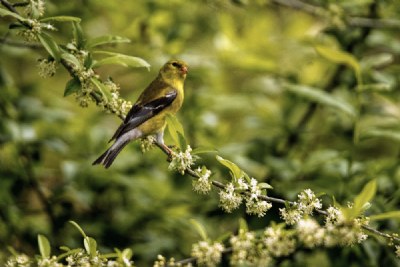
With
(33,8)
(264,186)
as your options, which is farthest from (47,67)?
(264,186)

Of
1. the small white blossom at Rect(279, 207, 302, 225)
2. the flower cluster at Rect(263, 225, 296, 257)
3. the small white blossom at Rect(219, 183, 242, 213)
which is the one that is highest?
the small white blossom at Rect(279, 207, 302, 225)

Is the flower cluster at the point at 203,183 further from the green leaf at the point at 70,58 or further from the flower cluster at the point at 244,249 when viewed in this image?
the green leaf at the point at 70,58

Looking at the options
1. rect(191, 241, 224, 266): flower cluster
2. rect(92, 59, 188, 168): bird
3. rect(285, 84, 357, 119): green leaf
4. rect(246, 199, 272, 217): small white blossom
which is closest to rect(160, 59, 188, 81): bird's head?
rect(92, 59, 188, 168): bird

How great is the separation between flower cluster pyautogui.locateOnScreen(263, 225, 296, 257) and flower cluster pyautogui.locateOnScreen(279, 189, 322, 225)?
0.79 feet

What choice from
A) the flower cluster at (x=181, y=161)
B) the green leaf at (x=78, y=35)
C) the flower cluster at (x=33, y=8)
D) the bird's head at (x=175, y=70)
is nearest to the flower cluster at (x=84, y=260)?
the flower cluster at (x=181, y=161)

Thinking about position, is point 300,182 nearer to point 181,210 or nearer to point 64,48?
point 181,210

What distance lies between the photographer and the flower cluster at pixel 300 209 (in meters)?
2.58

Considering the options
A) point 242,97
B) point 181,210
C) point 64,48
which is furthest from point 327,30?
point 64,48

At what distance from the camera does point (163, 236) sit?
15.6ft

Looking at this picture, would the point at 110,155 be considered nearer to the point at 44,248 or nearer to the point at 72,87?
the point at 72,87

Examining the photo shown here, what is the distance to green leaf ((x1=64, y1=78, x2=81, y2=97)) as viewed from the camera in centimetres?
277

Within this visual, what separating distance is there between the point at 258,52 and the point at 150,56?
1.36 m

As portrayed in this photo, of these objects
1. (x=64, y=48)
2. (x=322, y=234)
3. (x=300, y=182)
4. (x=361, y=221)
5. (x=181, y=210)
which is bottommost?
(x=322, y=234)

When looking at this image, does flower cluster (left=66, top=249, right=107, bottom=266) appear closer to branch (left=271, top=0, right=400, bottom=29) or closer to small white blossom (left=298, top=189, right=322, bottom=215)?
small white blossom (left=298, top=189, right=322, bottom=215)
